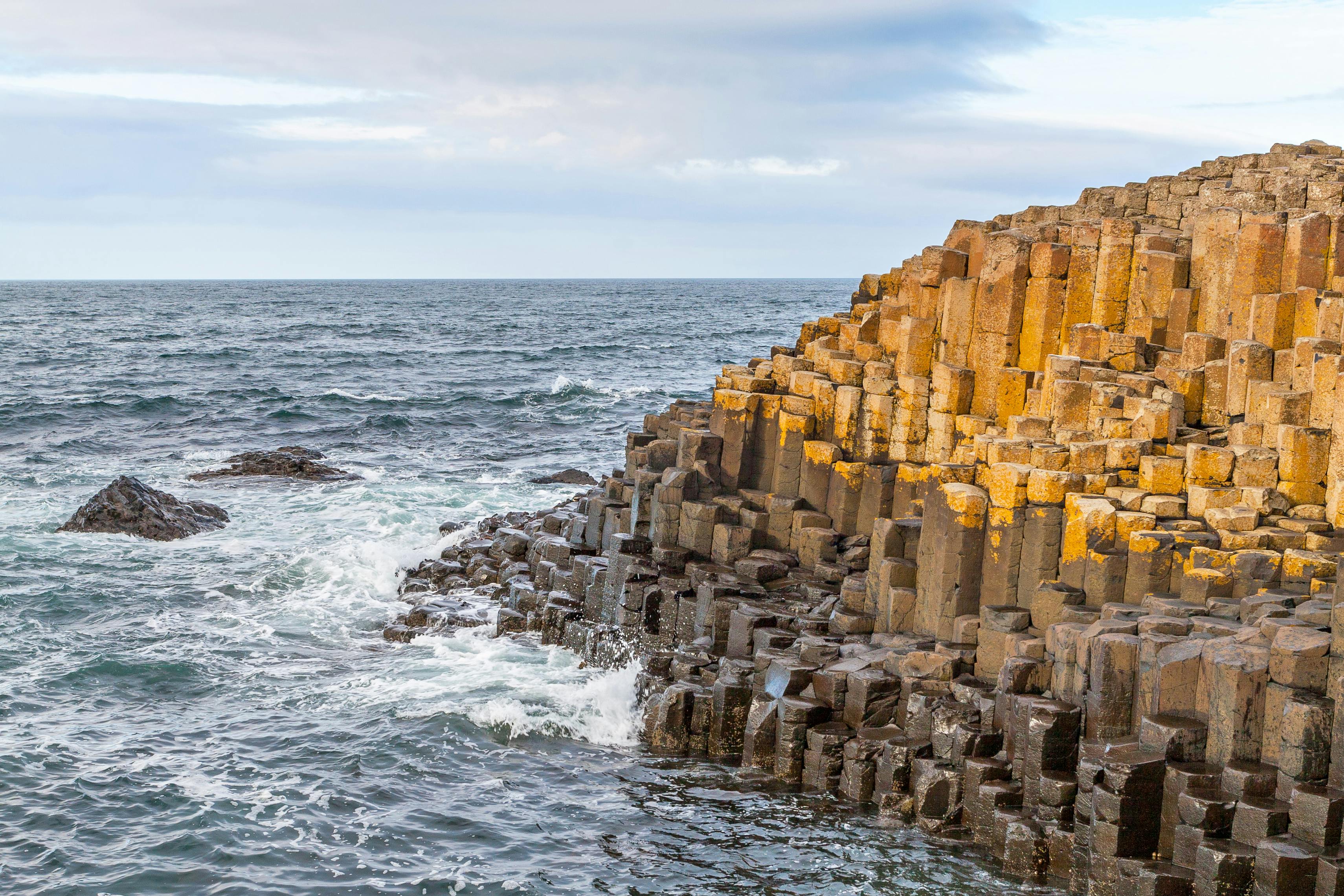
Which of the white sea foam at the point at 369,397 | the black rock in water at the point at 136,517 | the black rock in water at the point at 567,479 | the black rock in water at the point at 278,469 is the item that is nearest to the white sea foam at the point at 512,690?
the black rock in water at the point at 136,517

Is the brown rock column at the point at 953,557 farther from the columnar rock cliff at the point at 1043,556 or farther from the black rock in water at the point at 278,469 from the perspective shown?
the black rock in water at the point at 278,469

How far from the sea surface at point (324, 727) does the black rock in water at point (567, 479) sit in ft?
1.89

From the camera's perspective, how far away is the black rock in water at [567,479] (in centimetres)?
3044

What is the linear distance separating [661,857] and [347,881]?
9.97 ft

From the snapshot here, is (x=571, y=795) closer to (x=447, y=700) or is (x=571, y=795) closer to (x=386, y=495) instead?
(x=447, y=700)

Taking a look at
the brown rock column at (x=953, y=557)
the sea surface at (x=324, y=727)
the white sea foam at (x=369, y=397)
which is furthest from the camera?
the white sea foam at (x=369, y=397)

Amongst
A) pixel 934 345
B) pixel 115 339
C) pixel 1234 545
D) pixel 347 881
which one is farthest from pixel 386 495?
pixel 115 339

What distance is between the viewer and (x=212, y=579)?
2188 cm

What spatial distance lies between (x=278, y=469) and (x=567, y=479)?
7.72 metres

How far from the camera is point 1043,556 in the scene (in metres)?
13.1

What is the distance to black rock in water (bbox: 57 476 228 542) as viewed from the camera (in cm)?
2464

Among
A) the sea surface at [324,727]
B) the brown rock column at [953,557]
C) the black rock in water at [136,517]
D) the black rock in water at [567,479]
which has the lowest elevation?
the sea surface at [324,727]

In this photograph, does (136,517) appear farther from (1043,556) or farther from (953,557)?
(1043,556)

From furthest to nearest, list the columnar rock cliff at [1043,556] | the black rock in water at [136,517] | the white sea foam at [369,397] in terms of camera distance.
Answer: the white sea foam at [369,397]
the black rock in water at [136,517]
the columnar rock cliff at [1043,556]
